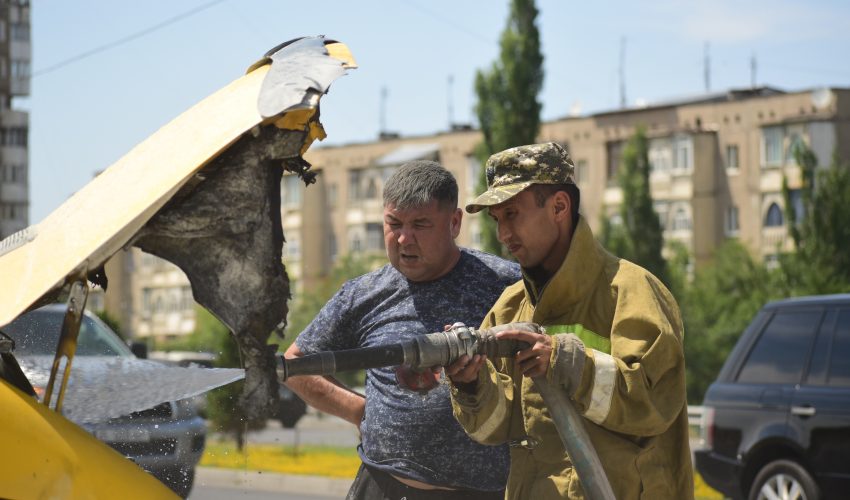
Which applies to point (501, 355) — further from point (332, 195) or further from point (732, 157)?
point (332, 195)

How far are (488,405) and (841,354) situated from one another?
21.3 feet

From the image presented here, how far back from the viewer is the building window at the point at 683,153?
2627 inches

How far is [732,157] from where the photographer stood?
65.8m

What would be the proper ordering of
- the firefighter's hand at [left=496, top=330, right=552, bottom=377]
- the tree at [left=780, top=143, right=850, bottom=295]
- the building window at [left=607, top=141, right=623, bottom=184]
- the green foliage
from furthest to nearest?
the building window at [left=607, top=141, right=623, bottom=184] < the green foliage < the tree at [left=780, top=143, right=850, bottom=295] < the firefighter's hand at [left=496, top=330, right=552, bottom=377]

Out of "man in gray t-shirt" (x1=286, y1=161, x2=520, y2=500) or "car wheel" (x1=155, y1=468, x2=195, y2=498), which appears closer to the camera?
"car wheel" (x1=155, y1=468, x2=195, y2=498)

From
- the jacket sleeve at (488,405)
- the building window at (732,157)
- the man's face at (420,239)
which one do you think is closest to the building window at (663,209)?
the building window at (732,157)

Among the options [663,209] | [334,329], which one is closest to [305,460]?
[334,329]

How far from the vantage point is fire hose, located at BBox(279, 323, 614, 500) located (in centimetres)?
303

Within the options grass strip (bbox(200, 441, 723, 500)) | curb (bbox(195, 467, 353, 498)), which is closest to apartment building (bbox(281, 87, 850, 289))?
grass strip (bbox(200, 441, 723, 500))

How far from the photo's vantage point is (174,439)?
386 cm

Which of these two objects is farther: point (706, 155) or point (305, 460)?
point (706, 155)

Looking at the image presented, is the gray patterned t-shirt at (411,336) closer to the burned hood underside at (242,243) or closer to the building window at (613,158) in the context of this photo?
the burned hood underside at (242,243)

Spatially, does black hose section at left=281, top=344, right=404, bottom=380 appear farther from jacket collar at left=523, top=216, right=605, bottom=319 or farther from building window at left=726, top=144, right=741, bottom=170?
building window at left=726, top=144, right=741, bottom=170

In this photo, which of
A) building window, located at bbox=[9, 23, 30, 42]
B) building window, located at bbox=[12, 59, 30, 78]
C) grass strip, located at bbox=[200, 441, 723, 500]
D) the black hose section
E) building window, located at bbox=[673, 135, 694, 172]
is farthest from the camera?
building window, located at bbox=[673, 135, 694, 172]
